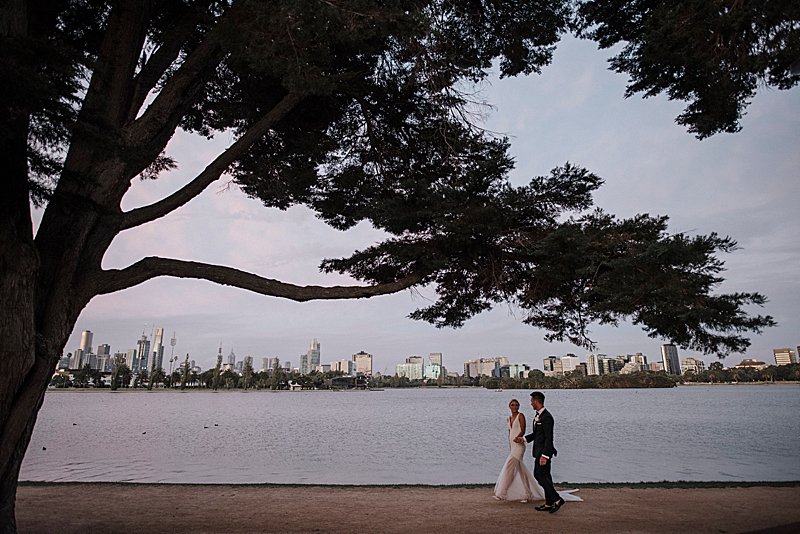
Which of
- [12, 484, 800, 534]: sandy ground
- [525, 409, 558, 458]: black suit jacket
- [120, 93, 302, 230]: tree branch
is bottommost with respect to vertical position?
[12, 484, 800, 534]: sandy ground

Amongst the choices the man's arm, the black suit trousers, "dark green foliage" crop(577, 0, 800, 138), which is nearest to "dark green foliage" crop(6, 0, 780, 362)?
"dark green foliage" crop(577, 0, 800, 138)

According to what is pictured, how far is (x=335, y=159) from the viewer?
7098mm

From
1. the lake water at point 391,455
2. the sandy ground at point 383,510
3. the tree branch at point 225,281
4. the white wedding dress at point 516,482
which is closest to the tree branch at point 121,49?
the tree branch at point 225,281

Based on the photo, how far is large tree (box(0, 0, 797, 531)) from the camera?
405 centimetres

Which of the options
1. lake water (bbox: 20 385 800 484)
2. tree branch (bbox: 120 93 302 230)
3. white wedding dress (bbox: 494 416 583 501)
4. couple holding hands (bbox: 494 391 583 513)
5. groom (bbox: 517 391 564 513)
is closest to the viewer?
tree branch (bbox: 120 93 302 230)

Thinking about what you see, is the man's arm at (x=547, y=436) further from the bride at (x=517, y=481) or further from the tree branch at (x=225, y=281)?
the tree branch at (x=225, y=281)

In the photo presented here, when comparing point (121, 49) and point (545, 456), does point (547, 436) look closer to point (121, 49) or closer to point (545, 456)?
point (545, 456)

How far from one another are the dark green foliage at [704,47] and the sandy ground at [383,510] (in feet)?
15.6

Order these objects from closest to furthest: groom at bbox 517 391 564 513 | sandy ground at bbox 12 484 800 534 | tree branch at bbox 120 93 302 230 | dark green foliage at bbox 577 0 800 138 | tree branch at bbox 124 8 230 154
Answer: dark green foliage at bbox 577 0 800 138 < tree branch at bbox 124 8 230 154 < tree branch at bbox 120 93 302 230 < sandy ground at bbox 12 484 800 534 < groom at bbox 517 391 564 513

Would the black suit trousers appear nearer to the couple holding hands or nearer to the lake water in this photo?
the couple holding hands

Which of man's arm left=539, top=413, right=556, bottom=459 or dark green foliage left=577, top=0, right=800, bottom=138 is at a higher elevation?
dark green foliage left=577, top=0, right=800, bottom=138

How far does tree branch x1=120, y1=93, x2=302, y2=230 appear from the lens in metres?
5.71

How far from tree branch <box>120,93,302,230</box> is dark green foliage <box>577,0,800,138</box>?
3.72 metres

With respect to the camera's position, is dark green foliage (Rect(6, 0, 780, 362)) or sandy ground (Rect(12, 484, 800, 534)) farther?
sandy ground (Rect(12, 484, 800, 534))
